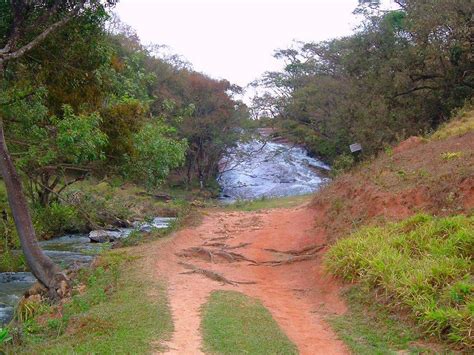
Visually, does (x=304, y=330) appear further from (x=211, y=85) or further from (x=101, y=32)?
(x=211, y=85)

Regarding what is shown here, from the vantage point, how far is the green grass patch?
6887mm

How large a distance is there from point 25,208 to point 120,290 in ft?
7.99

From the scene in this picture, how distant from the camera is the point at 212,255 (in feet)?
44.8

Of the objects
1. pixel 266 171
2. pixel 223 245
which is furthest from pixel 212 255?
pixel 266 171

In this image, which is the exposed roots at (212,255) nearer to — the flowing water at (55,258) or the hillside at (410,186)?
the hillside at (410,186)

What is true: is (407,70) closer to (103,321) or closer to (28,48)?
(28,48)

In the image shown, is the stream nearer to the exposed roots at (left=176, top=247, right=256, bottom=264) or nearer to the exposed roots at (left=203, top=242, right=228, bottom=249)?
the exposed roots at (left=203, top=242, right=228, bottom=249)

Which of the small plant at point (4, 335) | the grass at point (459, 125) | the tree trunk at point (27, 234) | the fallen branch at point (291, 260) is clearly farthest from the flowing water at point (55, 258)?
the grass at point (459, 125)

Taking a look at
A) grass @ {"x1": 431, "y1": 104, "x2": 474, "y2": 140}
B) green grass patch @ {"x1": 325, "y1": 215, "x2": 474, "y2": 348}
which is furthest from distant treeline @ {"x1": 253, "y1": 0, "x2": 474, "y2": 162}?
green grass patch @ {"x1": 325, "y1": 215, "x2": 474, "y2": 348}

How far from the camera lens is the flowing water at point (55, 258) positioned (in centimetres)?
1166

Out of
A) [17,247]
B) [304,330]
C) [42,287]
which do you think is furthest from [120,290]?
[17,247]

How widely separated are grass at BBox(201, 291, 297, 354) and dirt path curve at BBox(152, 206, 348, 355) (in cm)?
17

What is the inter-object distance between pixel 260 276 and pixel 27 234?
4.97 metres

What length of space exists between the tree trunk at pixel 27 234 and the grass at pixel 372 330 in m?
5.34
